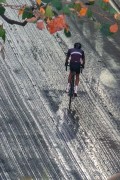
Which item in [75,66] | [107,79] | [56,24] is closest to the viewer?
[56,24]

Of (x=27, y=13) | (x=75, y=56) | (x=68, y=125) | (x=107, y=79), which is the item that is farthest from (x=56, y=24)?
(x=107, y=79)

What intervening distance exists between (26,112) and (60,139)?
1.60 m

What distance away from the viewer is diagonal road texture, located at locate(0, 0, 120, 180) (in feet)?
43.5

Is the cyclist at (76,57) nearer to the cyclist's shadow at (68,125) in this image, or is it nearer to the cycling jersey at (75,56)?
the cycling jersey at (75,56)

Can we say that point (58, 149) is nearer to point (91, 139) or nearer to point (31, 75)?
point (91, 139)

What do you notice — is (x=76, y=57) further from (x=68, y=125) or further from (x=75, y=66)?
(x=68, y=125)

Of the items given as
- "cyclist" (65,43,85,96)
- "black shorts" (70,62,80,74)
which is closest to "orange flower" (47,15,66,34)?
"cyclist" (65,43,85,96)

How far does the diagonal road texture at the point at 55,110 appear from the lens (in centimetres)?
A: 1327

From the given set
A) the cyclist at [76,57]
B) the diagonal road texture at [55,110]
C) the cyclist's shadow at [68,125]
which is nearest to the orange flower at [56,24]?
the diagonal road texture at [55,110]

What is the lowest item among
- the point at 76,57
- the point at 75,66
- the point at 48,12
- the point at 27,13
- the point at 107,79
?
the point at 107,79

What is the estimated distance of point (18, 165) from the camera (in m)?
13.0

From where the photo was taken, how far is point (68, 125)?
1495 centimetres

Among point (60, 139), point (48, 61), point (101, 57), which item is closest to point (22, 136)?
point (60, 139)

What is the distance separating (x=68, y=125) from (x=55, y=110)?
0.87 meters
